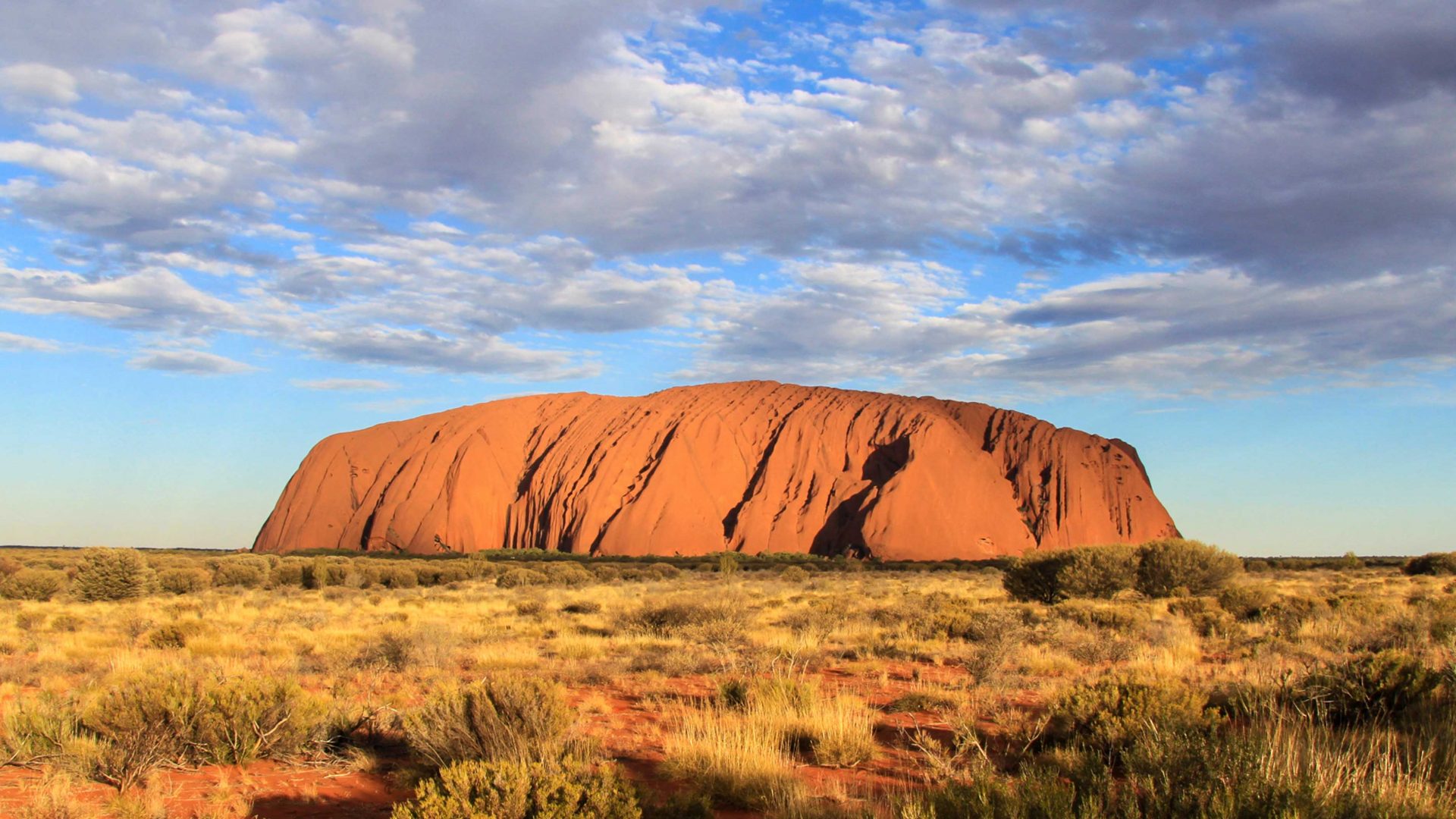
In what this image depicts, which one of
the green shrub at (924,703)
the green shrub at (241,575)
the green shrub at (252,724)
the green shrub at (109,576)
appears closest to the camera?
the green shrub at (252,724)

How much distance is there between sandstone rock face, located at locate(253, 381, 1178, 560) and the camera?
5556 cm

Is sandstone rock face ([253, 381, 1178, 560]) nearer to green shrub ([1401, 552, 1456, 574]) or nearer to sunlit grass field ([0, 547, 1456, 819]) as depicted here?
green shrub ([1401, 552, 1456, 574])

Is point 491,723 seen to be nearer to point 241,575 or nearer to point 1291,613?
point 1291,613

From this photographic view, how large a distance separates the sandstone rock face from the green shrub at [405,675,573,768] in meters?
47.0

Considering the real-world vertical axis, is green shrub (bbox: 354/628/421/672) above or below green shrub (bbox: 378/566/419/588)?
above

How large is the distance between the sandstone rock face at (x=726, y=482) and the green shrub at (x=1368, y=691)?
45.3 metres

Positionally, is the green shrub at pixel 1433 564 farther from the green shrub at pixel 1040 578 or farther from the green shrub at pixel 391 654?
the green shrub at pixel 391 654

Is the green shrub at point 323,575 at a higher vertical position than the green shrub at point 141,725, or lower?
lower

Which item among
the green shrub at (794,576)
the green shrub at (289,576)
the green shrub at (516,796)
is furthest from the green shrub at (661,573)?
the green shrub at (516,796)

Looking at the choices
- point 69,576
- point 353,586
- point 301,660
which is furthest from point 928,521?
point 301,660

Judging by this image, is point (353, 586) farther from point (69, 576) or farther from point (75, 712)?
point (75, 712)

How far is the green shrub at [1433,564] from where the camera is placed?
111 feet

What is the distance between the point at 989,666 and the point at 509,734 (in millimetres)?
5915

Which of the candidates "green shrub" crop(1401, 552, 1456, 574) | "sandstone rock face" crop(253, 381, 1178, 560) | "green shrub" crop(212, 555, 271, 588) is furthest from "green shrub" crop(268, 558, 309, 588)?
"green shrub" crop(1401, 552, 1456, 574)
